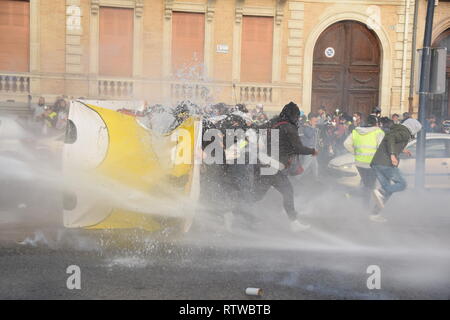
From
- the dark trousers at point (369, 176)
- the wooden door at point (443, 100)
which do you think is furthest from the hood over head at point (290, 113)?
the wooden door at point (443, 100)

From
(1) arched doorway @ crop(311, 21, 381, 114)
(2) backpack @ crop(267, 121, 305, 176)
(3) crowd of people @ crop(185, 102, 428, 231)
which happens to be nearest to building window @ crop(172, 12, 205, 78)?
(1) arched doorway @ crop(311, 21, 381, 114)

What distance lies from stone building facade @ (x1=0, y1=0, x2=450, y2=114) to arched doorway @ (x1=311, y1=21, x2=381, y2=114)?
4 cm

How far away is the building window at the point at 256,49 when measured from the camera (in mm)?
22281

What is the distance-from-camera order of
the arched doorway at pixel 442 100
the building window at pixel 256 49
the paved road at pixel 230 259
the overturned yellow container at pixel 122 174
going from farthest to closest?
the arched doorway at pixel 442 100, the building window at pixel 256 49, the overturned yellow container at pixel 122 174, the paved road at pixel 230 259

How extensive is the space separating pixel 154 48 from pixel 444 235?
15091 mm

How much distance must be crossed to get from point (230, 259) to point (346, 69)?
17858 mm

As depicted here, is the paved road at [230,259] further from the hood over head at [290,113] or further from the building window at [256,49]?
the building window at [256,49]

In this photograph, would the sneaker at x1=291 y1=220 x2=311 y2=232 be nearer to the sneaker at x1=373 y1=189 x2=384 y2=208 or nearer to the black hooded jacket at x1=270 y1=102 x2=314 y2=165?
the black hooded jacket at x1=270 y1=102 x2=314 y2=165

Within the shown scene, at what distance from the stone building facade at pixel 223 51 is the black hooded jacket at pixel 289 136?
1199 centimetres

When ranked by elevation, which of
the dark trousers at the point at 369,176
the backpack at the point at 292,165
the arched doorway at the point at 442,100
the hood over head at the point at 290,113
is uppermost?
the arched doorway at the point at 442,100

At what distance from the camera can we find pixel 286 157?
8.48 metres

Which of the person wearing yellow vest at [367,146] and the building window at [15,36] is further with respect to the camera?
the building window at [15,36]

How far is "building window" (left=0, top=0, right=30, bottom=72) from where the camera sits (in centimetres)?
2105
